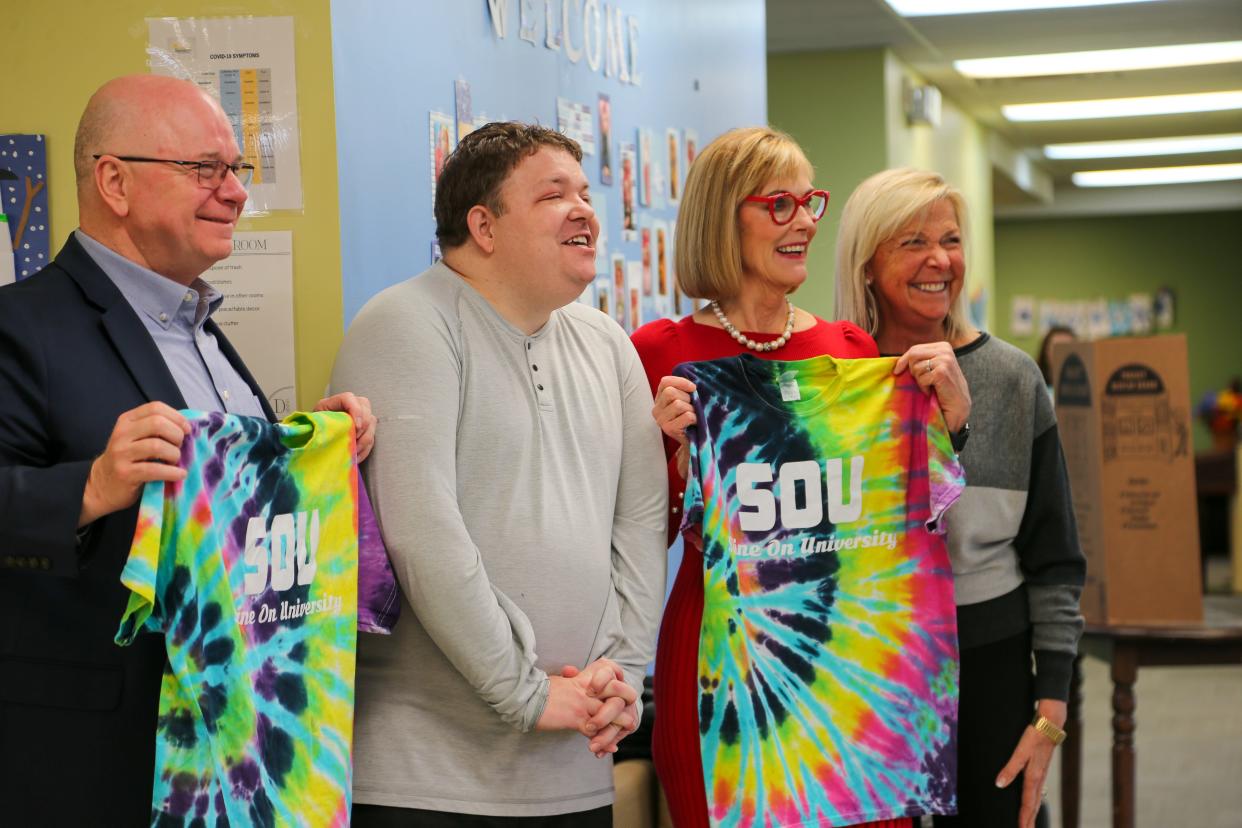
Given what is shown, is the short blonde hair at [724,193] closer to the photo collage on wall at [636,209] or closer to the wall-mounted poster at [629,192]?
the photo collage on wall at [636,209]

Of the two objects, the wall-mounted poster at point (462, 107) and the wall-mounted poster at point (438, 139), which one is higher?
the wall-mounted poster at point (462, 107)

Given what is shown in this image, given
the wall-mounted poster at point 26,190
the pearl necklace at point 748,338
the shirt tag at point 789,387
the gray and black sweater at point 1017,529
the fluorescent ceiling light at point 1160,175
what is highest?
the fluorescent ceiling light at point 1160,175

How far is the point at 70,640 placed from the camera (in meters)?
1.82

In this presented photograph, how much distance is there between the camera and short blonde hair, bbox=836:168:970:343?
2.75m

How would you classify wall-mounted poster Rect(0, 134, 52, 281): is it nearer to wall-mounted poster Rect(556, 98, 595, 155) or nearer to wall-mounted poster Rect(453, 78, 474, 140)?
wall-mounted poster Rect(453, 78, 474, 140)

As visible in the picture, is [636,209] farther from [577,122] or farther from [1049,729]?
[1049,729]

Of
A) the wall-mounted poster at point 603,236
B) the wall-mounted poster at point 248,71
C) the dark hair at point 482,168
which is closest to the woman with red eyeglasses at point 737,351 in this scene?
the dark hair at point 482,168

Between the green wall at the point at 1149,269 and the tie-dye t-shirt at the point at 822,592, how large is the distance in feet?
48.7

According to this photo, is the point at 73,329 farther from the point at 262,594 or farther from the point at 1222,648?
the point at 1222,648

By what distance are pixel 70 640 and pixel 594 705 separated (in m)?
0.76

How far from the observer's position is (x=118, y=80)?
1.98 metres

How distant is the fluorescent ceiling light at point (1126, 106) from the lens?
9453 millimetres

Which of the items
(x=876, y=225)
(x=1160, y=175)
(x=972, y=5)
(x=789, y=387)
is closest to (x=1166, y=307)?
(x=1160, y=175)

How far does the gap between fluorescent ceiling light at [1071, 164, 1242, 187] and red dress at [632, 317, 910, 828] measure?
40.4 feet
